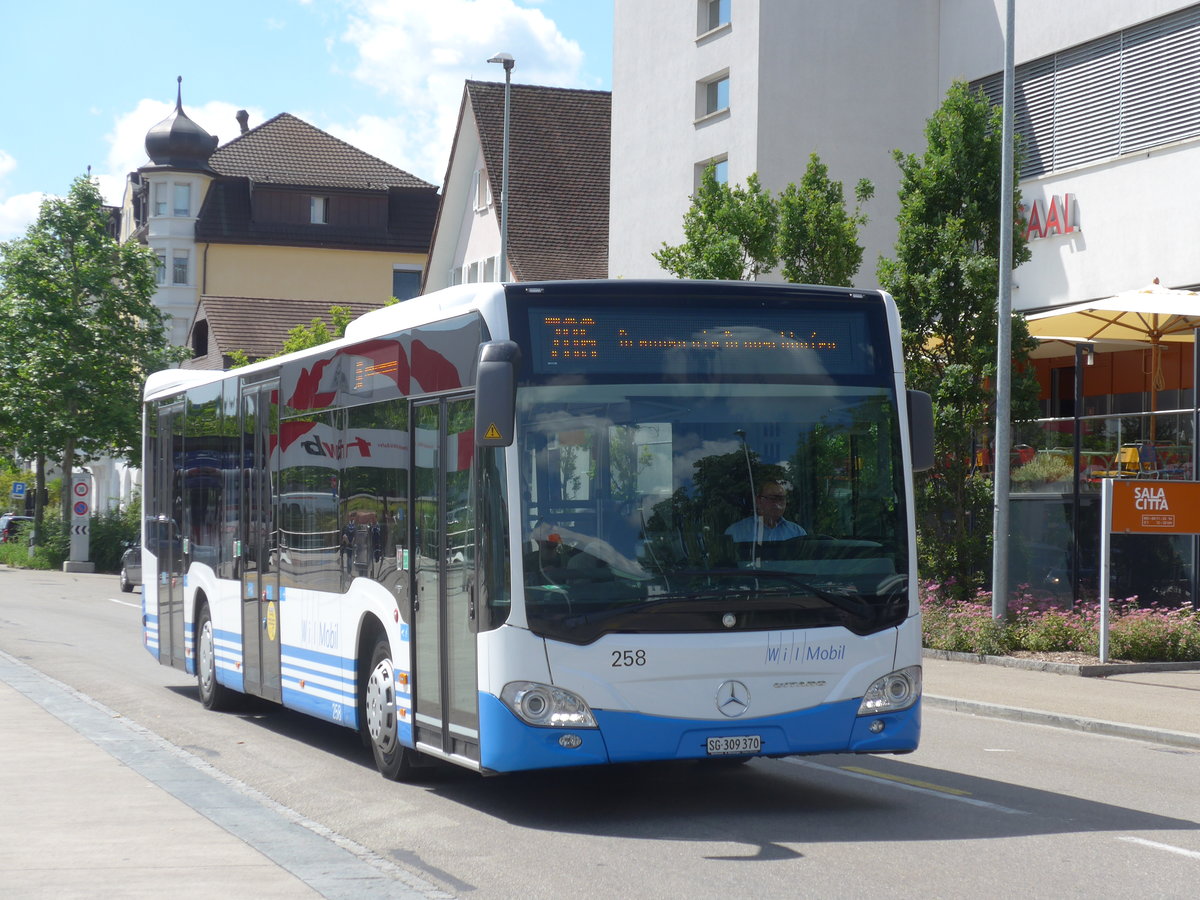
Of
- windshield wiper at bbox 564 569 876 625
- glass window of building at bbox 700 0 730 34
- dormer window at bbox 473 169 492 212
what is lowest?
windshield wiper at bbox 564 569 876 625

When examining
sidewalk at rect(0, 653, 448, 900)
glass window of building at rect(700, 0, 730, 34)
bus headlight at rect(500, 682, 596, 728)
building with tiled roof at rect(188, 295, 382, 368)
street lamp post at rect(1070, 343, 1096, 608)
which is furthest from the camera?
building with tiled roof at rect(188, 295, 382, 368)

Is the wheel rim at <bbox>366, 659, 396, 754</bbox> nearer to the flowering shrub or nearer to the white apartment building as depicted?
the flowering shrub

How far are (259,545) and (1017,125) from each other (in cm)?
1990

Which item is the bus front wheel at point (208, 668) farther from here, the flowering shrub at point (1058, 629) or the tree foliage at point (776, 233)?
the tree foliage at point (776, 233)

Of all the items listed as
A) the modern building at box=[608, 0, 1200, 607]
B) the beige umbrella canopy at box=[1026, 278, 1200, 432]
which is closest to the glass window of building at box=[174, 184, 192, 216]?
the modern building at box=[608, 0, 1200, 607]

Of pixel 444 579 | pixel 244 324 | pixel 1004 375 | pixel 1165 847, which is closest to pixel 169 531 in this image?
pixel 444 579

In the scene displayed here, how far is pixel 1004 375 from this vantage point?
21344 mm

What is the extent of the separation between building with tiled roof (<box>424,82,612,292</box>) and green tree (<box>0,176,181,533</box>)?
35.9 ft

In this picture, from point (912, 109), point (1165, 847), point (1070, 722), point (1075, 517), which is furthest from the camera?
point (912, 109)

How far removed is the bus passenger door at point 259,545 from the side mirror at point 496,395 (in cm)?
472

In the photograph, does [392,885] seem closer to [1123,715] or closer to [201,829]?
[201,829]

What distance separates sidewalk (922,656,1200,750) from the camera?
14359mm

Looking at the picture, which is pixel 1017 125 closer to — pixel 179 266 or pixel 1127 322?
pixel 1127 322

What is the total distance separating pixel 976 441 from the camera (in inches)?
925
